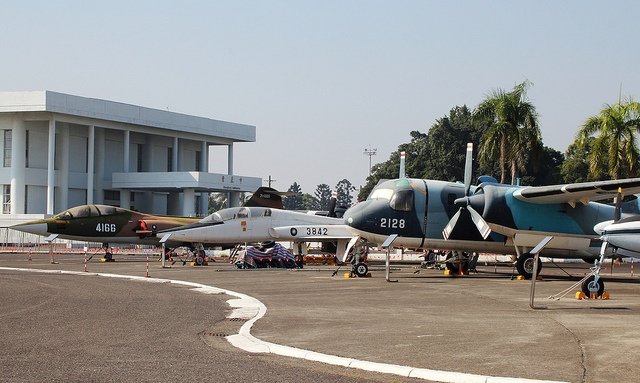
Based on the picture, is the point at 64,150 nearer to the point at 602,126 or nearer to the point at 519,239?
the point at 602,126

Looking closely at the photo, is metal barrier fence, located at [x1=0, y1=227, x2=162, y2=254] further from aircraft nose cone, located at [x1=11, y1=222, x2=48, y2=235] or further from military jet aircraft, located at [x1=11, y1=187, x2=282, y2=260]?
military jet aircraft, located at [x1=11, y1=187, x2=282, y2=260]

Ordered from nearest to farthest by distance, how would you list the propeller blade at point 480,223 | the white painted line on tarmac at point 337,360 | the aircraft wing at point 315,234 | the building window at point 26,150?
the white painted line on tarmac at point 337,360
the propeller blade at point 480,223
the aircraft wing at point 315,234
the building window at point 26,150

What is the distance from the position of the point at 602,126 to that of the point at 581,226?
59.6 feet

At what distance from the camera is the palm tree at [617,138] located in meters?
47.7

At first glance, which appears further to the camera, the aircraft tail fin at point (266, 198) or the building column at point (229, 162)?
the building column at point (229, 162)

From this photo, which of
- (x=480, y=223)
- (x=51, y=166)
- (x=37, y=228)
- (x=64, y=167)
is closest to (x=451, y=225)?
(x=480, y=223)

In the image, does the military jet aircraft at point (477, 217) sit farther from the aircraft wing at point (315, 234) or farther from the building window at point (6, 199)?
the building window at point (6, 199)

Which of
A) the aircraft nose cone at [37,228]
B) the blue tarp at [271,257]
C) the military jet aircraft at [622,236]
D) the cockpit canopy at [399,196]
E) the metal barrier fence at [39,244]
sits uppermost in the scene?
the cockpit canopy at [399,196]

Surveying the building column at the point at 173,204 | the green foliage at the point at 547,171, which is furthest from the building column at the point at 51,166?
the green foliage at the point at 547,171

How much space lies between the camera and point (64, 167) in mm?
82250

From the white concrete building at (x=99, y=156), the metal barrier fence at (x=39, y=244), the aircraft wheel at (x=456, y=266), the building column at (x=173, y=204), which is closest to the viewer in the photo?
the aircraft wheel at (x=456, y=266)

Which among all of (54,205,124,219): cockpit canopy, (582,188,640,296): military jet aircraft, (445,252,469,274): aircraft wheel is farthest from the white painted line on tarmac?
(54,205,124,219): cockpit canopy

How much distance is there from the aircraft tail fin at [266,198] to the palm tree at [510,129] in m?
12.5

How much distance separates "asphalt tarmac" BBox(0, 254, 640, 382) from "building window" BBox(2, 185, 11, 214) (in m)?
59.7
